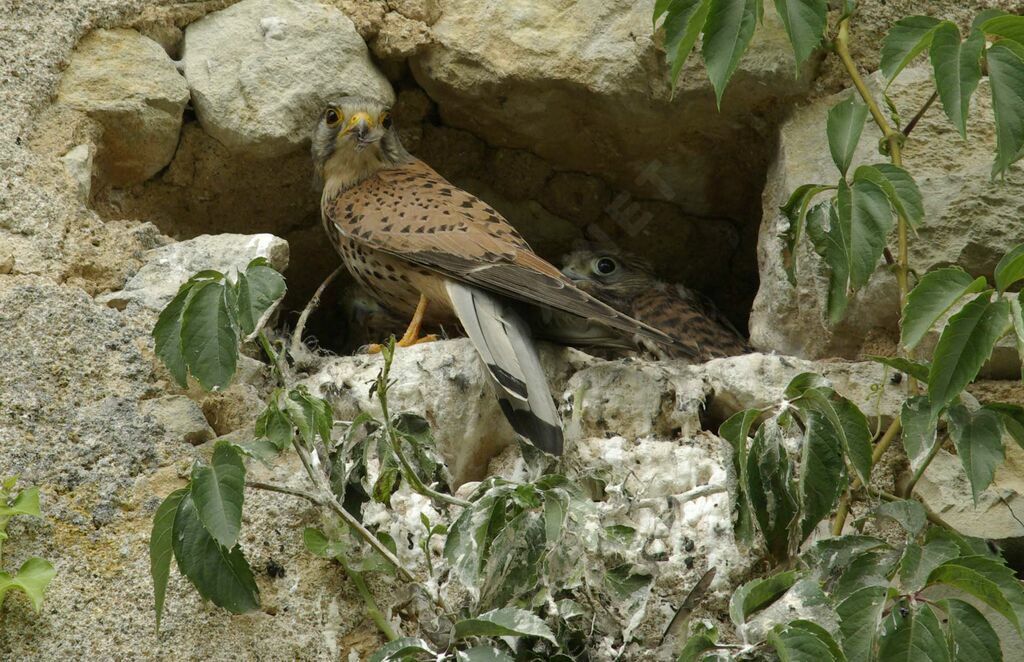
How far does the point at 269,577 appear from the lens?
2.94 metres

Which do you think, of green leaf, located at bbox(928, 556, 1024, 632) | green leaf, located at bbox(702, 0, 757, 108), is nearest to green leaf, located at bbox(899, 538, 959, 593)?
green leaf, located at bbox(928, 556, 1024, 632)

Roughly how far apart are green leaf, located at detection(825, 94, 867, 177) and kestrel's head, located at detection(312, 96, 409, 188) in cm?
156

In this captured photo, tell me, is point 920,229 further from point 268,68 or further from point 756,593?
point 268,68

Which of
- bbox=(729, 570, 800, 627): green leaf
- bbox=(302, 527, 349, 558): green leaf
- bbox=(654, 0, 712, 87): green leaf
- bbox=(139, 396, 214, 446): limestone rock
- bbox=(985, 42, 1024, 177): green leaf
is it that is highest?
bbox=(985, 42, 1024, 177): green leaf

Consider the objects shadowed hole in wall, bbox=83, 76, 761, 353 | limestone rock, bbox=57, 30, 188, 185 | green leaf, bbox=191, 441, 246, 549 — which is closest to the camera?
green leaf, bbox=191, 441, 246, 549

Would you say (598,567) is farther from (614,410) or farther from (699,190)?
(699,190)

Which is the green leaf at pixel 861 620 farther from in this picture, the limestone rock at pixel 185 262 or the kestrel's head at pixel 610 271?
the kestrel's head at pixel 610 271

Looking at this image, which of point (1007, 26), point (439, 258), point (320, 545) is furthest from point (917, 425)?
point (439, 258)

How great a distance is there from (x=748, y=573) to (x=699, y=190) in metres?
1.81

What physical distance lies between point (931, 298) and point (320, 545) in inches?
53.4

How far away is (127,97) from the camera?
12.5 feet

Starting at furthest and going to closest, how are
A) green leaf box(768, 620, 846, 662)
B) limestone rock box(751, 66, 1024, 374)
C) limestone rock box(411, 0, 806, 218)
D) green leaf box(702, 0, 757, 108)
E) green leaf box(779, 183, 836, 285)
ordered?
1. limestone rock box(411, 0, 806, 218)
2. limestone rock box(751, 66, 1024, 374)
3. green leaf box(779, 183, 836, 285)
4. green leaf box(702, 0, 757, 108)
5. green leaf box(768, 620, 846, 662)

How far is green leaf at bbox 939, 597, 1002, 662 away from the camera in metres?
2.38

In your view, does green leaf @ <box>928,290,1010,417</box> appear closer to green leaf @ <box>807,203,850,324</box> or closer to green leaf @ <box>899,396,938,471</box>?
green leaf @ <box>899,396,938,471</box>
